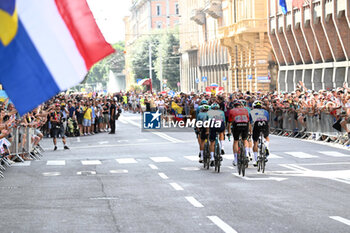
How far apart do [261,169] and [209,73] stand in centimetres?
7731

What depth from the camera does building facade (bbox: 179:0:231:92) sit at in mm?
88562

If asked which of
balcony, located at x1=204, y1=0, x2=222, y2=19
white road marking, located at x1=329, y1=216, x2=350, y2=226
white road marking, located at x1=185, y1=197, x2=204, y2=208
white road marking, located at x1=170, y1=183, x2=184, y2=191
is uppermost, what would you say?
balcony, located at x1=204, y1=0, x2=222, y2=19

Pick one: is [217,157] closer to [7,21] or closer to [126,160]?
[126,160]

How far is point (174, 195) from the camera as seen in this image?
15734 millimetres

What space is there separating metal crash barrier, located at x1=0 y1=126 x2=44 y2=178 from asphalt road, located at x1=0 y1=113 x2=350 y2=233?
0.62 metres

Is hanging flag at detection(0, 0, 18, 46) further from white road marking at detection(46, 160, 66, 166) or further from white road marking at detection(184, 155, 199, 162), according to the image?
white road marking at detection(184, 155, 199, 162)

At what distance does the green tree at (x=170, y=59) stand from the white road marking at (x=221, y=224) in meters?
115

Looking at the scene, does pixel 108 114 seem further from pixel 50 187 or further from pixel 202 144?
pixel 50 187

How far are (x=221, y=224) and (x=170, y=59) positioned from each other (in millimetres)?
116668

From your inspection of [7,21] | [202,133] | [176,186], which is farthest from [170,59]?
[7,21]

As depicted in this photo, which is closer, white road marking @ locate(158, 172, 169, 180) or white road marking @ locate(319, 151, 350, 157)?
white road marking @ locate(158, 172, 169, 180)

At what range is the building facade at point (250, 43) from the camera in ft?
233

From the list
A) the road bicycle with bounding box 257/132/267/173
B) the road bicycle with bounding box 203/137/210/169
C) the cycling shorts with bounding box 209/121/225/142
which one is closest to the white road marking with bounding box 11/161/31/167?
the road bicycle with bounding box 203/137/210/169

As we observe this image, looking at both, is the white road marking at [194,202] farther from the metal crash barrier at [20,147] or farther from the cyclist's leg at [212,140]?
the metal crash barrier at [20,147]
